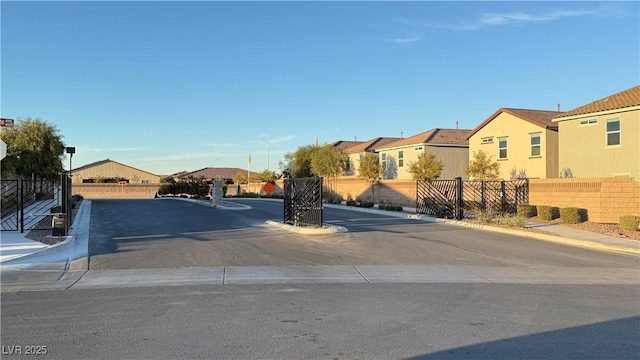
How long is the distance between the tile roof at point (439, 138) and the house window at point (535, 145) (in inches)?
423

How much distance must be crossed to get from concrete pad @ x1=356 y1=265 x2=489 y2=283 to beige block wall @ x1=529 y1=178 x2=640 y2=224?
13.7 meters

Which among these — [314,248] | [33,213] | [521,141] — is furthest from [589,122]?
[33,213]

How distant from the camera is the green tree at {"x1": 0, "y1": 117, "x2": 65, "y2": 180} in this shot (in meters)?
33.5

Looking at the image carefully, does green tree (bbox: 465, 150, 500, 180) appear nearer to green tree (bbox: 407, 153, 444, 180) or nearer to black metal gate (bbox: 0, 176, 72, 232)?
green tree (bbox: 407, 153, 444, 180)

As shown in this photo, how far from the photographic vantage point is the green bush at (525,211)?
996 inches

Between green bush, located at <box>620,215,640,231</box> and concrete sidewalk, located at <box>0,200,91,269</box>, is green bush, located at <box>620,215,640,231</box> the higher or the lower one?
the higher one

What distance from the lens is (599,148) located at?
Result: 2889 cm

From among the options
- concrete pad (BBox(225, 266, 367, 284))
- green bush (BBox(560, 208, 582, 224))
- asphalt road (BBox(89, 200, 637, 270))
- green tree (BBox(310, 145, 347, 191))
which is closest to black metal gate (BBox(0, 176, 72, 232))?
asphalt road (BBox(89, 200, 637, 270))

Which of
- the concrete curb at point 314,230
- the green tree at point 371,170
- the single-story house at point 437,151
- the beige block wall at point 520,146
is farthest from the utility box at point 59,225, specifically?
the single-story house at point 437,151

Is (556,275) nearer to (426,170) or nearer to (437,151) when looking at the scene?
(426,170)

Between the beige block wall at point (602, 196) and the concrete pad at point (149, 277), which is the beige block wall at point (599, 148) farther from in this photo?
the concrete pad at point (149, 277)

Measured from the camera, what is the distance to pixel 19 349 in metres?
6.03

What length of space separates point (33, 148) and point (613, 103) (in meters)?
36.2

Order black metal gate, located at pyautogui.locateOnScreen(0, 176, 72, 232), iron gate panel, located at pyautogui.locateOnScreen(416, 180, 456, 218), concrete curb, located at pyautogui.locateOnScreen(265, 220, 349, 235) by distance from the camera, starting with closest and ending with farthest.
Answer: black metal gate, located at pyautogui.locateOnScreen(0, 176, 72, 232), concrete curb, located at pyautogui.locateOnScreen(265, 220, 349, 235), iron gate panel, located at pyautogui.locateOnScreen(416, 180, 456, 218)
